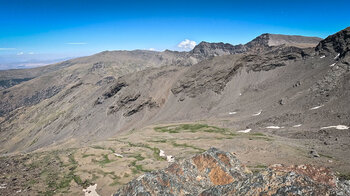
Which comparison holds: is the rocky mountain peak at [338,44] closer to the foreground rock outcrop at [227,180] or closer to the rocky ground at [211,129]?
the rocky ground at [211,129]

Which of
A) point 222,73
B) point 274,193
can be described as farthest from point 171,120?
point 274,193

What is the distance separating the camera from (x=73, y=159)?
247 ft

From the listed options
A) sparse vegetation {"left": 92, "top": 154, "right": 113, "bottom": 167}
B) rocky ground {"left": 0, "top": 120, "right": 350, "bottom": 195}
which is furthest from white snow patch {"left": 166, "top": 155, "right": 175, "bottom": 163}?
sparse vegetation {"left": 92, "top": 154, "right": 113, "bottom": 167}

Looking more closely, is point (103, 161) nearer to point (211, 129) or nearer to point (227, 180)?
point (211, 129)

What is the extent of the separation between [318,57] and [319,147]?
4043 inches

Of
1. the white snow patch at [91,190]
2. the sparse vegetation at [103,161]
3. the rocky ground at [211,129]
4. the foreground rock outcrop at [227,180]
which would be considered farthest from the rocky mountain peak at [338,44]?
the white snow patch at [91,190]

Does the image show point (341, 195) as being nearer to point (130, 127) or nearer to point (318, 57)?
point (130, 127)

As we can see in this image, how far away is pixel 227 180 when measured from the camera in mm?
18656

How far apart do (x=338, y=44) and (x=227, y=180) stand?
15404cm

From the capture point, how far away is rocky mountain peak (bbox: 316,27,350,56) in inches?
4936

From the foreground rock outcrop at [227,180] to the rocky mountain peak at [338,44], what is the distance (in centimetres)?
13625

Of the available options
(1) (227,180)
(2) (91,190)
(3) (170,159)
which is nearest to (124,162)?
(3) (170,159)

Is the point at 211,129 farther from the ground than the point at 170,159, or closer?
closer

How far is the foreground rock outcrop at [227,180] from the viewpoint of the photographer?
10.2 m
